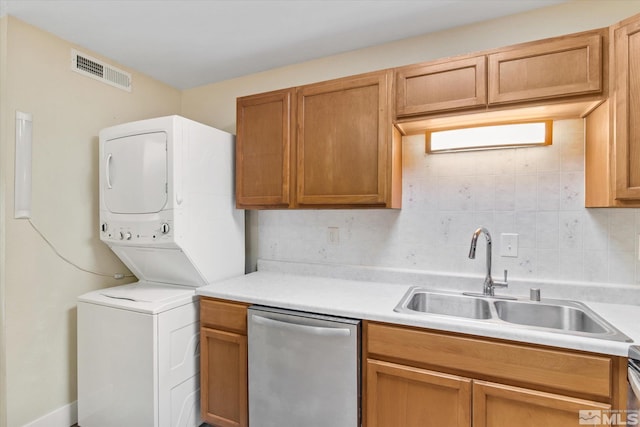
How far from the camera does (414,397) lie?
1408mm

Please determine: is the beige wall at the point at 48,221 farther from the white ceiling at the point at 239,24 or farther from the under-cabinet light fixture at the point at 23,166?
the white ceiling at the point at 239,24

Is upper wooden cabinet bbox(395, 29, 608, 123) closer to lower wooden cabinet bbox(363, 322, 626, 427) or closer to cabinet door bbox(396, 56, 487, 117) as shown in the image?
cabinet door bbox(396, 56, 487, 117)

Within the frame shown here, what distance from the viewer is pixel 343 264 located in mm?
2246


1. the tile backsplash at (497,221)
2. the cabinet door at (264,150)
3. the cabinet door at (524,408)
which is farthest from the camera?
the cabinet door at (264,150)

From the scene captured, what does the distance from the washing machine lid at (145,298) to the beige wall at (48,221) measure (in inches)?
10.2

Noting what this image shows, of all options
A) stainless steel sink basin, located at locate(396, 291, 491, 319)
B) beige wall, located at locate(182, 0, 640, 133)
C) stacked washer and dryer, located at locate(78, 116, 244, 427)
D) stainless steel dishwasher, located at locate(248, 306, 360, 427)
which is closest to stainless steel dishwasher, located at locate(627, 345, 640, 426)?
stainless steel sink basin, located at locate(396, 291, 491, 319)

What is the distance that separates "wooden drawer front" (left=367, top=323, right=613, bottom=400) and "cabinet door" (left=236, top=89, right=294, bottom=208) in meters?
1.06

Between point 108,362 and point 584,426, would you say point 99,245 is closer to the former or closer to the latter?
point 108,362

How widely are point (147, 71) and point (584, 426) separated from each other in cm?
331

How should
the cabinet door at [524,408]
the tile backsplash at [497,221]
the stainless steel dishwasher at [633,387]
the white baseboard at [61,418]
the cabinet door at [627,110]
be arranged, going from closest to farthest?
1. the stainless steel dishwasher at [633,387]
2. the cabinet door at [524,408]
3. the cabinet door at [627,110]
4. the tile backsplash at [497,221]
5. the white baseboard at [61,418]

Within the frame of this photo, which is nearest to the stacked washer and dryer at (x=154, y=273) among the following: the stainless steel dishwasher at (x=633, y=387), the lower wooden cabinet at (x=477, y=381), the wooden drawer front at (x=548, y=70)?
the lower wooden cabinet at (x=477, y=381)

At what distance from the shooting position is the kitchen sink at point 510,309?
1.50m

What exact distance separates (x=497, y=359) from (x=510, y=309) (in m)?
0.54

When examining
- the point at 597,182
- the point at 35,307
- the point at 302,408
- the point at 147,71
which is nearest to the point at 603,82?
the point at 597,182
